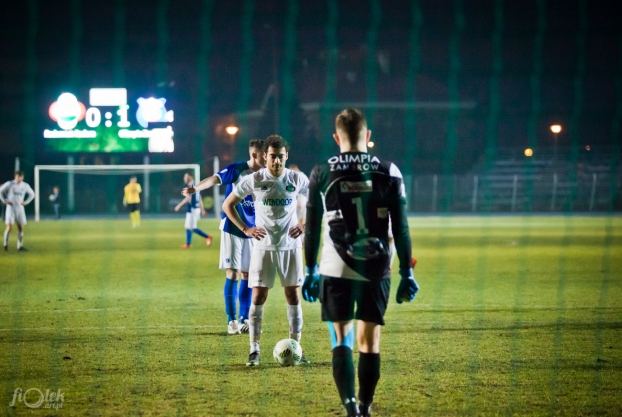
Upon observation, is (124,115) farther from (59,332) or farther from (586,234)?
(59,332)

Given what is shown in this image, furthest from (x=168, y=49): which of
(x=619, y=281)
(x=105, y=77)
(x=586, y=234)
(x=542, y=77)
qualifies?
(x=619, y=281)

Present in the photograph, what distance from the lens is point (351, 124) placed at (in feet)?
15.5

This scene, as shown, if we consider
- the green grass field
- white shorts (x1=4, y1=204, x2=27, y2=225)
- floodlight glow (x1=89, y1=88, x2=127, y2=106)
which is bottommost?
the green grass field

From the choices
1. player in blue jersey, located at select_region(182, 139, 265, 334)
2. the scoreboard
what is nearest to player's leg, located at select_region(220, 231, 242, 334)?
player in blue jersey, located at select_region(182, 139, 265, 334)

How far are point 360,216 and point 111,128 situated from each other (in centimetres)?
3742

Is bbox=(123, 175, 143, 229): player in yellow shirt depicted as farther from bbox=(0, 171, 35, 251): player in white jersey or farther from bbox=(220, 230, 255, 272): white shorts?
bbox=(220, 230, 255, 272): white shorts

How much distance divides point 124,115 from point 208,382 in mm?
35862

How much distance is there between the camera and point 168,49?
53.3 metres

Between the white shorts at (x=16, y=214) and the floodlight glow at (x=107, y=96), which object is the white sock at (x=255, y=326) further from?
the floodlight glow at (x=107, y=96)

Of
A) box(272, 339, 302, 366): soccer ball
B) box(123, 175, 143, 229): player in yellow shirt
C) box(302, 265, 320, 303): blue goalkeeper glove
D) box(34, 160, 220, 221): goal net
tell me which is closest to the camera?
box(302, 265, 320, 303): blue goalkeeper glove

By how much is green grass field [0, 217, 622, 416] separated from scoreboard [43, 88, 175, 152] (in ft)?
82.6

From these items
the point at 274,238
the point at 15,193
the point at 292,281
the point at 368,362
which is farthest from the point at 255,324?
the point at 15,193

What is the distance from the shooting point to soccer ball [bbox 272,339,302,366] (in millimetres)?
6715

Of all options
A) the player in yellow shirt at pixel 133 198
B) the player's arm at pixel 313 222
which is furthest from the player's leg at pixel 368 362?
the player in yellow shirt at pixel 133 198
